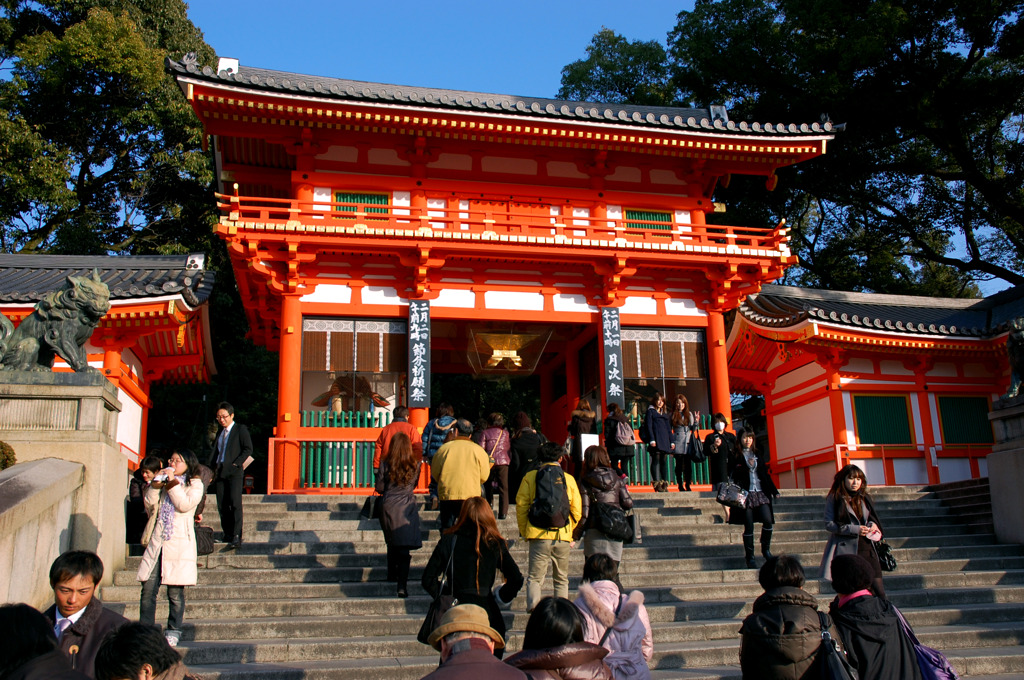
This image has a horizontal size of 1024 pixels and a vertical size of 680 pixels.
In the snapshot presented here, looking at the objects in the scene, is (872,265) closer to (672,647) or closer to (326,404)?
(326,404)

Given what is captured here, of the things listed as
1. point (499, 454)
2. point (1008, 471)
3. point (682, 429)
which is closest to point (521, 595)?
point (499, 454)

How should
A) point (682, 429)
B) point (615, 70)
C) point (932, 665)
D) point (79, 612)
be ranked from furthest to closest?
point (615, 70) < point (682, 429) < point (932, 665) < point (79, 612)

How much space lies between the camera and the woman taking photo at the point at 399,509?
7387 mm

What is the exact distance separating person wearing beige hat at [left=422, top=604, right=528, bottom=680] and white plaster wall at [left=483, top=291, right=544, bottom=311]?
11.5 meters

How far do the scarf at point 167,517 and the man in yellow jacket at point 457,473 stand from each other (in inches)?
92.9

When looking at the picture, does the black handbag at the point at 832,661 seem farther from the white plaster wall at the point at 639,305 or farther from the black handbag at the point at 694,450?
the white plaster wall at the point at 639,305

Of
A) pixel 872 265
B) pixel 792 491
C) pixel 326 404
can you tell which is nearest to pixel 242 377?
pixel 326 404

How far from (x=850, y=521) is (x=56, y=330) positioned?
7.39m

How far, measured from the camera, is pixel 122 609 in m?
6.77

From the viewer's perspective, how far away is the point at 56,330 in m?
7.14

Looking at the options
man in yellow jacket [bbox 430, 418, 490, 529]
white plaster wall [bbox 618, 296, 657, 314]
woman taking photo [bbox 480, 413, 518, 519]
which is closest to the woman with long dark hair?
man in yellow jacket [bbox 430, 418, 490, 529]

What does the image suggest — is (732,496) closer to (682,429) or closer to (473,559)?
(473,559)

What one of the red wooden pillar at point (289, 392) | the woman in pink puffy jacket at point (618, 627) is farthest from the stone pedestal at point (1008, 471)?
the red wooden pillar at point (289, 392)

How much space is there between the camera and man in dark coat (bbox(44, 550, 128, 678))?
393cm
